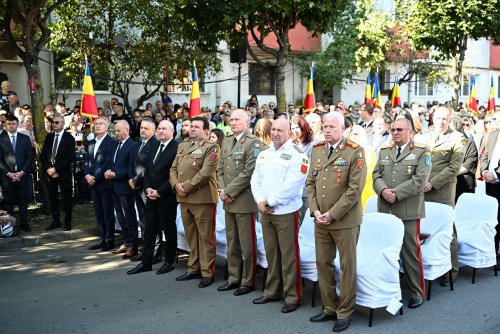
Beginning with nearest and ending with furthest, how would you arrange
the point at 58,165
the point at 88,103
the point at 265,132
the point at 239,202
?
1. the point at 239,202
2. the point at 265,132
3. the point at 58,165
4. the point at 88,103

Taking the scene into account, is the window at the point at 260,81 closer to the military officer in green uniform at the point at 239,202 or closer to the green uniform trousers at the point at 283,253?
the military officer in green uniform at the point at 239,202

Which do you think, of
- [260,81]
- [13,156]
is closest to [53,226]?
[13,156]

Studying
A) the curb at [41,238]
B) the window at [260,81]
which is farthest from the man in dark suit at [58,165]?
the window at [260,81]

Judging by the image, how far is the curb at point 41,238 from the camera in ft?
30.2

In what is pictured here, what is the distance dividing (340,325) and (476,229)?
2.56m

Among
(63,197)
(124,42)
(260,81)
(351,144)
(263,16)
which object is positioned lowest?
(63,197)

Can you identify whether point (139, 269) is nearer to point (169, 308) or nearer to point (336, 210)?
point (169, 308)

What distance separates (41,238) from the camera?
9.54 m

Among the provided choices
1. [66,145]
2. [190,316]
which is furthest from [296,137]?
[66,145]

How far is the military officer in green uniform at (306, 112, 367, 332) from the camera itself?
5.59m

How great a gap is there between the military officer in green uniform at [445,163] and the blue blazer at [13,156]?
620cm

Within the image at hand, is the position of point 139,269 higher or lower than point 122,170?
lower

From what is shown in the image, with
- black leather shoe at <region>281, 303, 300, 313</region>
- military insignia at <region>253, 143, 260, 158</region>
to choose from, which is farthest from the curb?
black leather shoe at <region>281, 303, 300, 313</region>

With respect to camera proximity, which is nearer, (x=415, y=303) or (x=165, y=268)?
(x=415, y=303)
